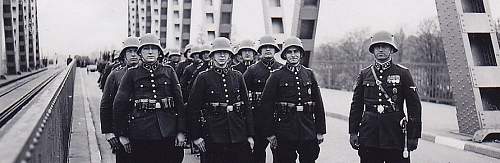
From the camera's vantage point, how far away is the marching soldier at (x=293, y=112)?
5.93 m

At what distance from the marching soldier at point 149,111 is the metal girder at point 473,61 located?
5508 mm

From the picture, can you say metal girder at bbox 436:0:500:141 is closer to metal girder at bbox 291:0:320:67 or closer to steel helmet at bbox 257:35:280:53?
steel helmet at bbox 257:35:280:53

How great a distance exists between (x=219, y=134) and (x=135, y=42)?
65.4 inches

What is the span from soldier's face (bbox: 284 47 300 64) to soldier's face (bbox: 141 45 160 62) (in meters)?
1.28

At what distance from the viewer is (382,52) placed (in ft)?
18.0

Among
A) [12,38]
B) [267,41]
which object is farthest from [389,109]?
[12,38]

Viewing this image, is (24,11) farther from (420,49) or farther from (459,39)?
(459,39)

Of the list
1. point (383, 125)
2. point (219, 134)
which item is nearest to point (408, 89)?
point (383, 125)

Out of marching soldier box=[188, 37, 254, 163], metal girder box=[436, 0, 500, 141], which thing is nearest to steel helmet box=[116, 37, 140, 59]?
marching soldier box=[188, 37, 254, 163]

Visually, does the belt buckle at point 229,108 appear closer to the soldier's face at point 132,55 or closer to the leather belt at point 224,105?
the leather belt at point 224,105


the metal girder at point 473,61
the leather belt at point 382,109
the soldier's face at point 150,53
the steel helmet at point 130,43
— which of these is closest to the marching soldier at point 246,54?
the steel helmet at point 130,43

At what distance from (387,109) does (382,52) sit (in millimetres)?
503

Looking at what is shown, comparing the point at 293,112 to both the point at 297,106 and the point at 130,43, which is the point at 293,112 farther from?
the point at 130,43

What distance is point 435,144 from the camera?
10.1 meters
